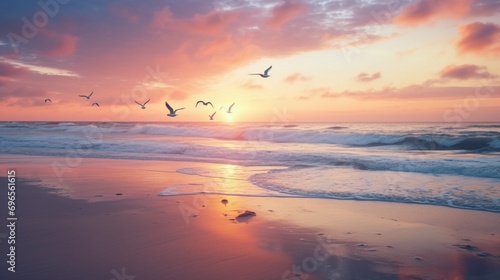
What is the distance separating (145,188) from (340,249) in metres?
6.72

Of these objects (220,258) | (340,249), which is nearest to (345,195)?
(340,249)

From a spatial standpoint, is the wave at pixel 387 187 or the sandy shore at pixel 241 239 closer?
the sandy shore at pixel 241 239

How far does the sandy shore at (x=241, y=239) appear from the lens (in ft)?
16.2

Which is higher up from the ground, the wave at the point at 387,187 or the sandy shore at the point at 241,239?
the wave at the point at 387,187

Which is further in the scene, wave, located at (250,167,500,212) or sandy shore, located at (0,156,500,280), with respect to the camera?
wave, located at (250,167,500,212)

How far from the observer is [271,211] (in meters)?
8.15

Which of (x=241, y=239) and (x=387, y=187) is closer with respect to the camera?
(x=241, y=239)

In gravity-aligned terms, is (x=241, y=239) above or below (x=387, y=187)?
below

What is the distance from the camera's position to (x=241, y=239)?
247 inches

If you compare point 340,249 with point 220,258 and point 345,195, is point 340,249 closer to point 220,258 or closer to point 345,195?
point 220,258

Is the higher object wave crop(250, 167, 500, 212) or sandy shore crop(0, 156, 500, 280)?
wave crop(250, 167, 500, 212)

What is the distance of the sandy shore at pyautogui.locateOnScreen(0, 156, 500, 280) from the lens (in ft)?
16.2

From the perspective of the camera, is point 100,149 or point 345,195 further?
point 100,149

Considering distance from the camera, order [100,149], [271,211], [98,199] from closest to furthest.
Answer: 1. [271,211]
2. [98,199]
3. [100,149]
